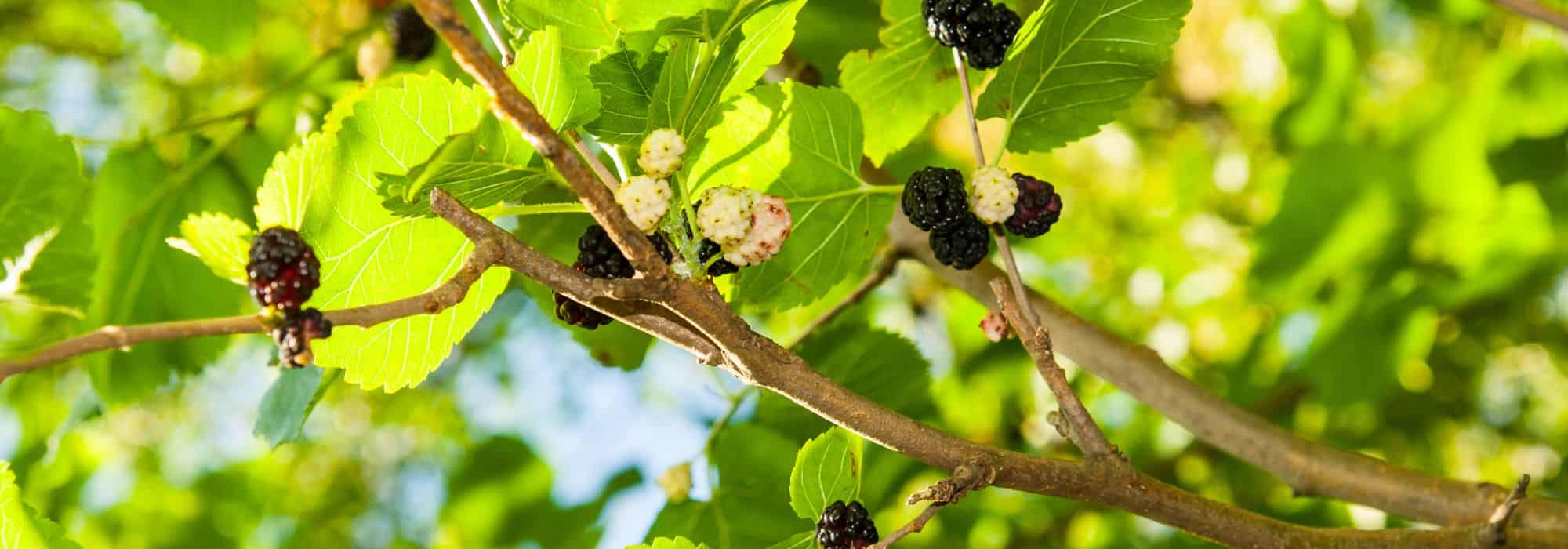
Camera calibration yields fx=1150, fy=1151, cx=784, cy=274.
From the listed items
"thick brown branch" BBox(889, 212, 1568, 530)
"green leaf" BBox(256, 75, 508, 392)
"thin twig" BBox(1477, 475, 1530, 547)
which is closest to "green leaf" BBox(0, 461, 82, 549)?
"green leaf" BBox(256, 75, 508, 392)

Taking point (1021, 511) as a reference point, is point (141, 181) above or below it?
above

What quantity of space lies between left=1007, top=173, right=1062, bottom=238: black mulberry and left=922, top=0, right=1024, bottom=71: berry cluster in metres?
→ 0.07

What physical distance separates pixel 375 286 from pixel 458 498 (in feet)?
3.73

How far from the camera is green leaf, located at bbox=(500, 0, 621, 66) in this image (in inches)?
22.8

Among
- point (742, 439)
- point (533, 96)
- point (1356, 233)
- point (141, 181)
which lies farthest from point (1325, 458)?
point (141, 181)

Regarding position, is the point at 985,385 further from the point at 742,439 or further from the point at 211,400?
the point at 211,400

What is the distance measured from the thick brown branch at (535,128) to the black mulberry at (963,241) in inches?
9.1

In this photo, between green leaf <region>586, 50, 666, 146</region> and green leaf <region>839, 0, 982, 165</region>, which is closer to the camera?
green leaf <region>586, 50, 666, 146</region>

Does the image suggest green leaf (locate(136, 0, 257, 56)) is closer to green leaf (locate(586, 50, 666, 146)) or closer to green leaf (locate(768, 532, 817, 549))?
green leaf (locate(586, 50, 666, 146))

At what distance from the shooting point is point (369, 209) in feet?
1.81

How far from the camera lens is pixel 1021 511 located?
146cm

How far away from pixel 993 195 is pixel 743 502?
333 mm

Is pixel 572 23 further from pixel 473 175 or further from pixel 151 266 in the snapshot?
pixel 151 266

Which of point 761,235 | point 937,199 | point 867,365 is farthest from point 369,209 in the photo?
point 867,365
